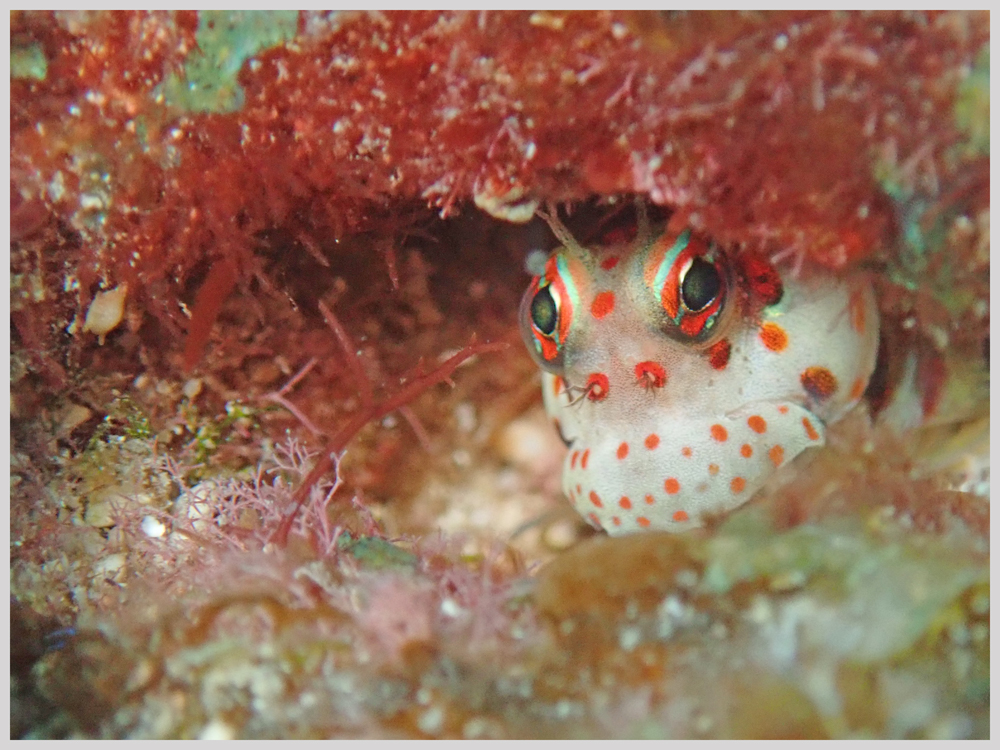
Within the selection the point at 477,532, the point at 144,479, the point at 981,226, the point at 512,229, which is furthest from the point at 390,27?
the point at 477,532

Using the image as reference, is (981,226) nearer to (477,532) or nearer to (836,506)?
(836,506)

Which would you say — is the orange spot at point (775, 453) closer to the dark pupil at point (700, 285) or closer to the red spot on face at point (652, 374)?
the red spot on face at point (652, 374)

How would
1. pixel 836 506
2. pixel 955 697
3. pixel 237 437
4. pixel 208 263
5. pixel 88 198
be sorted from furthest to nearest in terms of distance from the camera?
pixel 237 437 → pixel 208 263 → pixel 88 198 → pixel 836 506 → pixel 955 697

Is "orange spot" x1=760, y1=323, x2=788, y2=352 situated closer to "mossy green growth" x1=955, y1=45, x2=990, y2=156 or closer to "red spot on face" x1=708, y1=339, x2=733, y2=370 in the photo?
"red spot on face" x1=708, y1=339, x2=733, y2=370

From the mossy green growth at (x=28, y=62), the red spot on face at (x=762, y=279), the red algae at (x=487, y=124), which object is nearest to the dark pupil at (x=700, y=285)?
the red spot on face at (x=762, y=279)

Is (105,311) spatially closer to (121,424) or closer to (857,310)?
(121,424)

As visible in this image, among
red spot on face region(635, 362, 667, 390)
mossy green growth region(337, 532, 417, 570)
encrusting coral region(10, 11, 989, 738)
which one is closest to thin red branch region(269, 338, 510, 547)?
encrusting coral region(10, 11, 989, 738)
